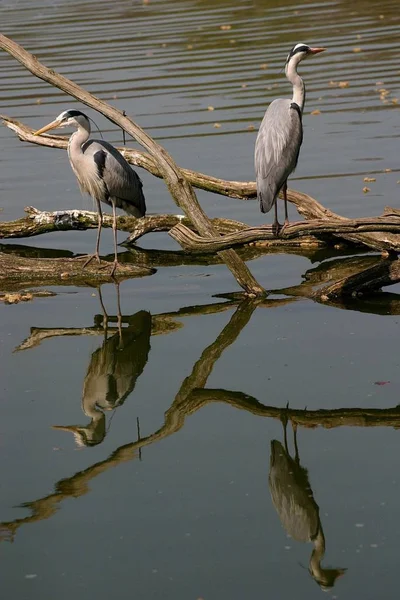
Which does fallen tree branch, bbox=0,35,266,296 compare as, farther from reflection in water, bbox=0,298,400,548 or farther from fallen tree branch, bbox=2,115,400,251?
fallen tree branch, bbox=2,115,400,251

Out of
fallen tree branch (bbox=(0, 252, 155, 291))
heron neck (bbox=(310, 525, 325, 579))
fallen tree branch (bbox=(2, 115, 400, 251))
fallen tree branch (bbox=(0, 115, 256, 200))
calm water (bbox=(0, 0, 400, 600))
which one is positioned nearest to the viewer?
heron neck (bbox=(310, 525, 325, 579))

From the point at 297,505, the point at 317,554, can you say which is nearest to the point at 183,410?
the point at 297,505

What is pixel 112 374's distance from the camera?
8.30 m

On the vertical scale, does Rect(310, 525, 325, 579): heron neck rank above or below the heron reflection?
below

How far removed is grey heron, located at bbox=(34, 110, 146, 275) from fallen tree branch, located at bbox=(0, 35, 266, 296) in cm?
56

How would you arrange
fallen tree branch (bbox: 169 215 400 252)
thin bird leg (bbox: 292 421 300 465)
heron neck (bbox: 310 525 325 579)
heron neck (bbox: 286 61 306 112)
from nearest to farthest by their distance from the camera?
heron neck (bbox: 310 525 325 579)
thin bird leg (bbox: 292 421 300 465)
fallen tree branch (bbox: 169 215 400 252)
heron neck (bbox: 286 61 306 112)

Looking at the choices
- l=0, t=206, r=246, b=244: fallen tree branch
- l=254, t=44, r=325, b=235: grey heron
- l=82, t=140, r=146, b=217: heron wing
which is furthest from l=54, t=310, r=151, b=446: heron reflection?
l=0, t=206, r=246, b=244: fallen tree branch

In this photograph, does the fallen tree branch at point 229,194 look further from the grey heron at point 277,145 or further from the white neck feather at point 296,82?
the white neck feather at point 296,82

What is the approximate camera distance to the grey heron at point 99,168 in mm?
10586

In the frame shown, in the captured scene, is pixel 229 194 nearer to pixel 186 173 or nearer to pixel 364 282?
pixel 186 173

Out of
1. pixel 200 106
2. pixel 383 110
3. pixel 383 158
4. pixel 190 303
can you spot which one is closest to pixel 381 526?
pixel 190 303

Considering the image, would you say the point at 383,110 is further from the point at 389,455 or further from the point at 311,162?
the point at 389,455

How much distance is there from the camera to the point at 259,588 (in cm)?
522

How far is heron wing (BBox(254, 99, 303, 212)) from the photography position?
29.3ft
